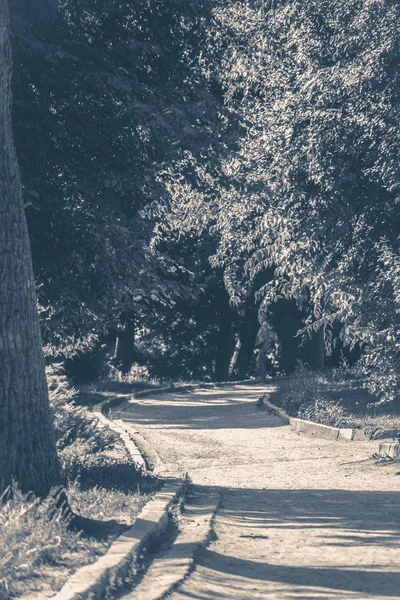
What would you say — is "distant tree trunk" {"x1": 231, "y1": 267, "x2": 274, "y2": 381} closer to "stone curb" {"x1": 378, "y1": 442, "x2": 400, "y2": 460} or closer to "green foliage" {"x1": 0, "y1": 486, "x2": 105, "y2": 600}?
"stone curb" {"x1": 378, "y1": 442, "x2": 400, "y2": 460}

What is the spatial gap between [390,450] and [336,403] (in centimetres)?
634

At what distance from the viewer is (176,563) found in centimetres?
747

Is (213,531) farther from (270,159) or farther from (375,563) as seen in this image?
(270,159)

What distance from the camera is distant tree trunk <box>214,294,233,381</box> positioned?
44344 millimetres

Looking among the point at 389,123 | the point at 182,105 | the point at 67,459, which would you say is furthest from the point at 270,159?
the point at 67,459

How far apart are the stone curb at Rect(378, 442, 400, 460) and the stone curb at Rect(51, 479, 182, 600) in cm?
529

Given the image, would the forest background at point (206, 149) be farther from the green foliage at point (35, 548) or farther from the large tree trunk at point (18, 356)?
the green foliage at point (35, 548)

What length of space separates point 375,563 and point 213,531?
182cm

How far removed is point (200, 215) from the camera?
21.0 metres

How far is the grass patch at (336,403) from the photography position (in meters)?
18.8

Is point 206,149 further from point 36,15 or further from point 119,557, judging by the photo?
point 119,557

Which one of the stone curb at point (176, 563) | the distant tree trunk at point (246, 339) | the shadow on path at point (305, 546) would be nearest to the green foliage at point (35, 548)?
the stone curb at point (176, 563)


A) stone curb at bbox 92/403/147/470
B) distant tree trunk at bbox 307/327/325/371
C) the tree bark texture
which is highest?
the tree bark texture

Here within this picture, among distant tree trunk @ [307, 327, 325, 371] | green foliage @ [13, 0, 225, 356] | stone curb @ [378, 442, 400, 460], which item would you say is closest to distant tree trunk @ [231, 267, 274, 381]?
distant tree trunk @ [307, 327, 325, 371]
